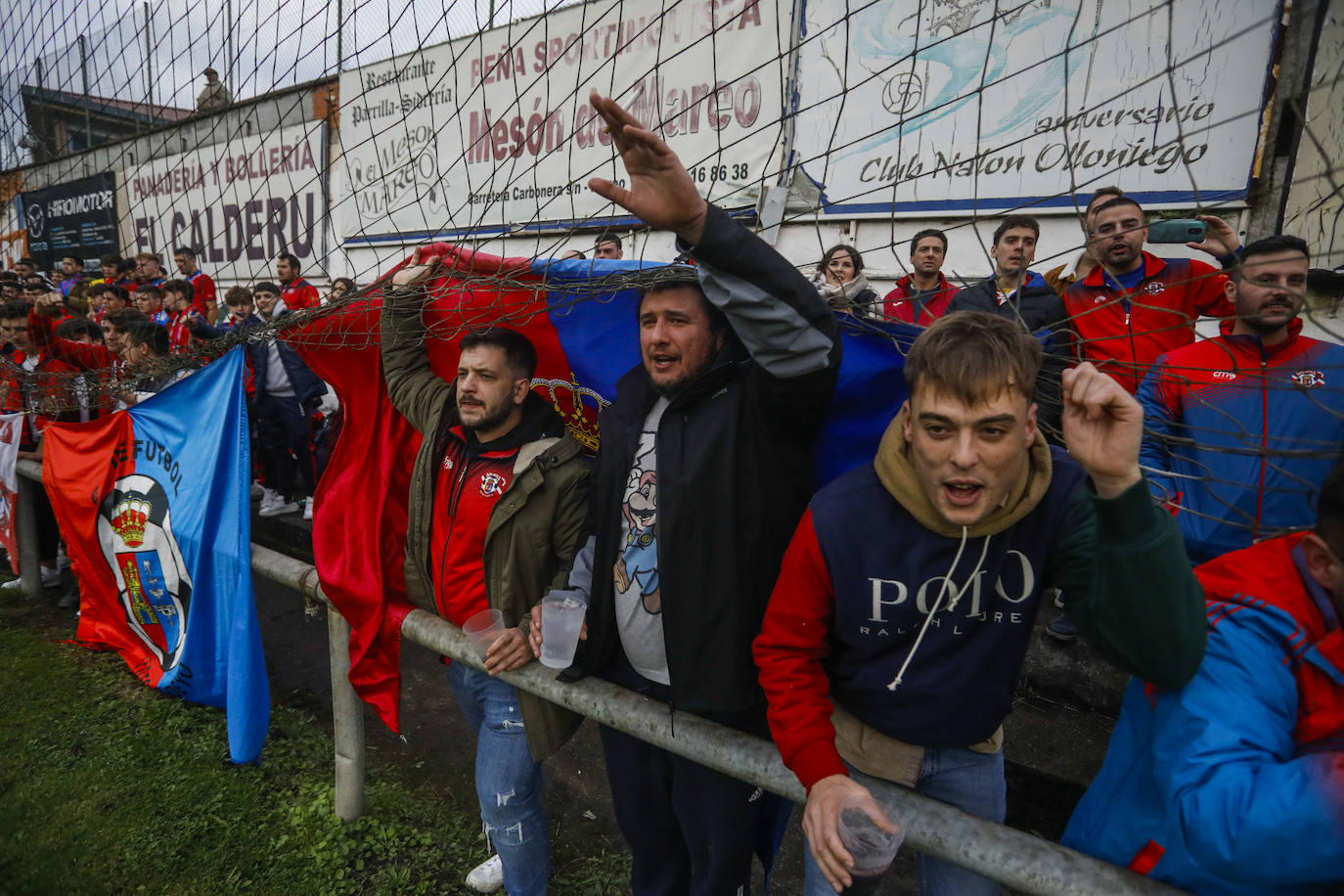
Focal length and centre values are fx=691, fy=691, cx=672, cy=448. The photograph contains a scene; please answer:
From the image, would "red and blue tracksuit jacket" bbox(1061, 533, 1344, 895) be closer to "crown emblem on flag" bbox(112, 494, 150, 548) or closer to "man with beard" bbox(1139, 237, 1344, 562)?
"man with beard" bbox(1139, 237, 1344, 562)

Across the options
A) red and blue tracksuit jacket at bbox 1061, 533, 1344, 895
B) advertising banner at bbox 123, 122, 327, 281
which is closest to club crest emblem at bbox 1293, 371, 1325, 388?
red and blue tracksuit jacket at bbox 1061, 533, 1344, 895

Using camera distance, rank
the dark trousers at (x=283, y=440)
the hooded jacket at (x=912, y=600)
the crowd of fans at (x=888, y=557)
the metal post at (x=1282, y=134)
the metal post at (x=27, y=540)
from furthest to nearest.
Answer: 1. the dark trousers at (x=283, y=440)
2. the metal post at (x=27, y=540)
3. the metal post at (x=1282, y=134)
4. the hooded jacket at (x=912, y=600)
5. the crowd of fans at (x=888, y=557)

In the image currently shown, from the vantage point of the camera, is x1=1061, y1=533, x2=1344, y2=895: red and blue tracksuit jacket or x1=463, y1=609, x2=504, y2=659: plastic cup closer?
x1=1061, y1=533, x2=1344, y2=895: red and blue tracksuit jacket

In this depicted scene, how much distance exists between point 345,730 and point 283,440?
3.53 meters

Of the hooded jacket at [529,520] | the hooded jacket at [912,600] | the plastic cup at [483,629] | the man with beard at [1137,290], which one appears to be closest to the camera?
the hooded jacket at [912,600]

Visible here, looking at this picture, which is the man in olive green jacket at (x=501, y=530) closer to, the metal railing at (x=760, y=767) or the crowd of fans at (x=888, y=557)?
the crowd of fans at (x=888, y=557)

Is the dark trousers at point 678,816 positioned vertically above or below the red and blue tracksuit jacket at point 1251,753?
below

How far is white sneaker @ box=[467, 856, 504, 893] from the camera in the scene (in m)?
2.27

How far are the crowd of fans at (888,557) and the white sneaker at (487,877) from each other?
0.07ft

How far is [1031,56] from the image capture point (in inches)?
169

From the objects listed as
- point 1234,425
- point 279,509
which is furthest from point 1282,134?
point 279,509

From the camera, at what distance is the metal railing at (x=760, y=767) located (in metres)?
1.04

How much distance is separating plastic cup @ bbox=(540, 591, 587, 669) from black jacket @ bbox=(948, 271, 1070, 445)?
1105mm

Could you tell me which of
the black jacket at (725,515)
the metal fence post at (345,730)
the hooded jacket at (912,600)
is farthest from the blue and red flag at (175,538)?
the hooded jacket at (912,600)
